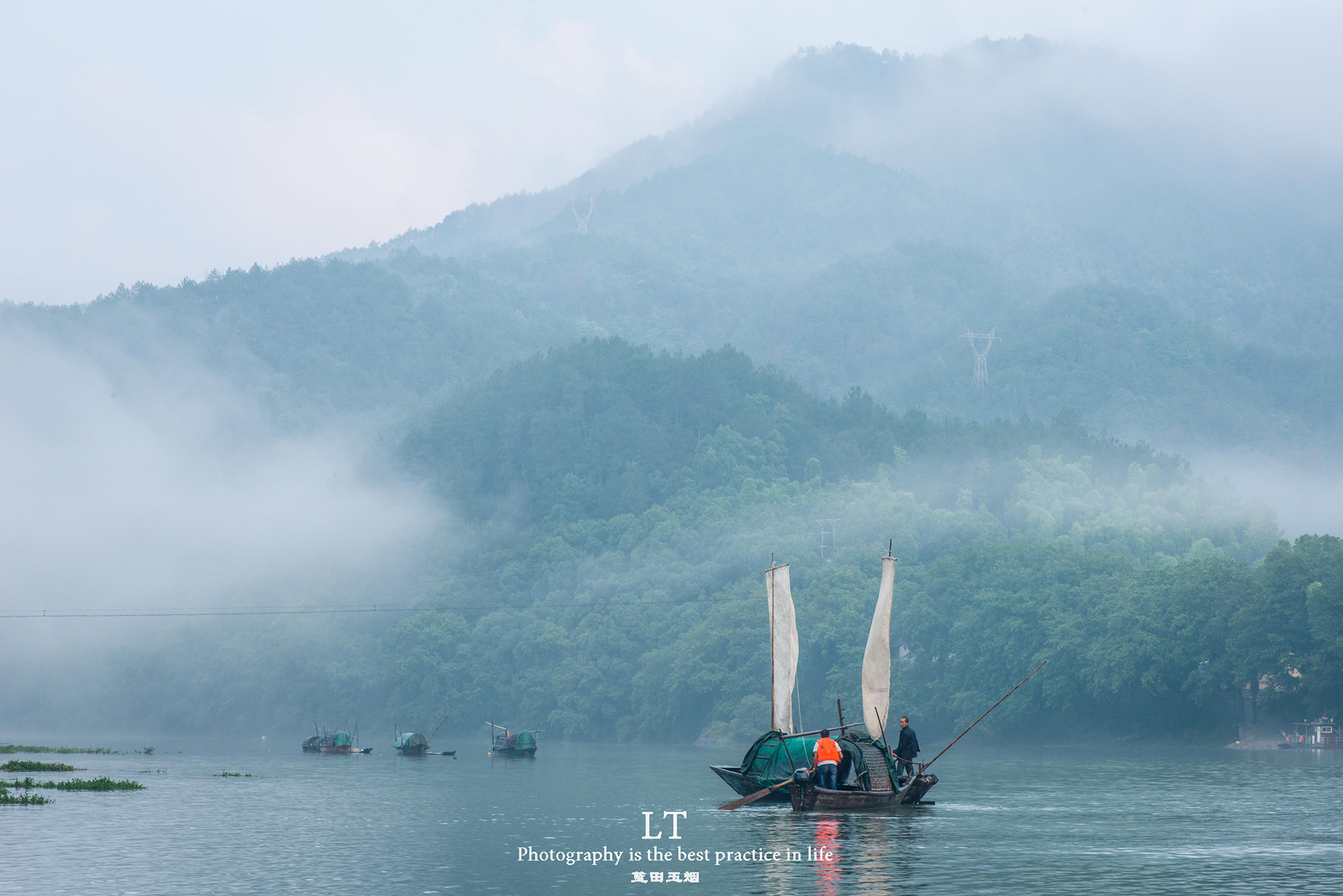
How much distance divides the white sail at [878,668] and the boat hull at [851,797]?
4.72 meters

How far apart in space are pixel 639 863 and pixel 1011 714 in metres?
97.7

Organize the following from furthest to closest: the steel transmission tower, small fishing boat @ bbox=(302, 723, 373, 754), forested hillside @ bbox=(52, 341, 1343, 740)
A: the steel transmission tower
small fishing boat @ bbox=(302, 723, 373, 754)
forested hillside @ bbox=(52, 341, 1343, 740)

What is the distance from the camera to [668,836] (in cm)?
5162

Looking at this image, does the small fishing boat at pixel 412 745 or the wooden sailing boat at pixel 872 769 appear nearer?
the wooden sailing boat at pixel 872 769

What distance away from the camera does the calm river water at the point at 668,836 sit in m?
39.3

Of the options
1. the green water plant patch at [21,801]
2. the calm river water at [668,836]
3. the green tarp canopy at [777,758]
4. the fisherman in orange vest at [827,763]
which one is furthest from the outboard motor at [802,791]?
the green water plant patch at [21,801]

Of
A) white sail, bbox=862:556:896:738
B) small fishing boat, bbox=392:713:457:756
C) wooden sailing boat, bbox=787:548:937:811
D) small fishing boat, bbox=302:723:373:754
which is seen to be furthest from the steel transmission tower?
wooden sailing boat, bbox=787:548:937:811

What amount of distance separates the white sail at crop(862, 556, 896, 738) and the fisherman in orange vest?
6.73 metres

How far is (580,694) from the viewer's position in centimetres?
16638

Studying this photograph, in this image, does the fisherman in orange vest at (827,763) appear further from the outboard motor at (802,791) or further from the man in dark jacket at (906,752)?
the man in dark jacket at (906,752)

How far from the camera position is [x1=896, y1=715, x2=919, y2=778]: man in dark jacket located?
58.2 meters

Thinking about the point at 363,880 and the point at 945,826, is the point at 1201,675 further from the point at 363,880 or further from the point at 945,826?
the point at 363,880

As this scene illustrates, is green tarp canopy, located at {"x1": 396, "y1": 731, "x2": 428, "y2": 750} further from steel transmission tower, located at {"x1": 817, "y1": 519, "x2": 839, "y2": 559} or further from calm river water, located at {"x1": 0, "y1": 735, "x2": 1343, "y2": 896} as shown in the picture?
steel transmission tower, located at {"x1": 817, "y1": 519, "x2": 839, "y2": 559}

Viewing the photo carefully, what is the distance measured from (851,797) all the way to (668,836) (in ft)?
24.3
